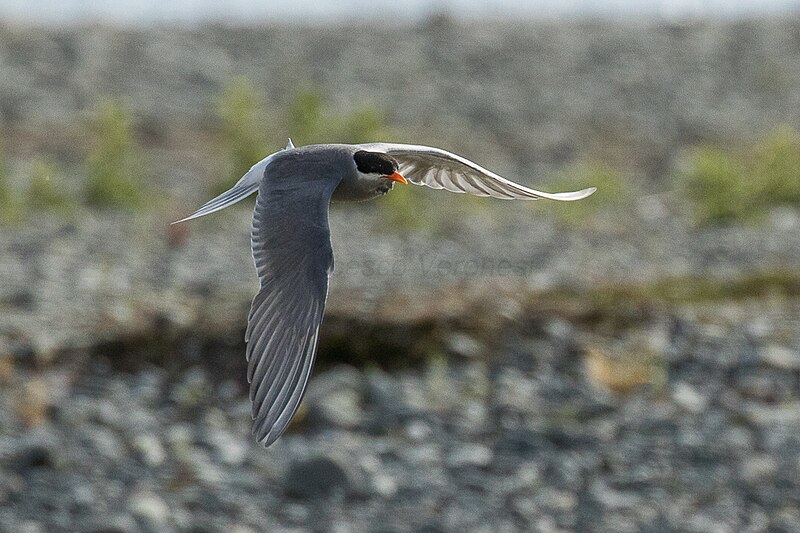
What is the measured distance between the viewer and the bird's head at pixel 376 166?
4.63 metres

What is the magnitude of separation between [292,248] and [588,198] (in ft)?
22.4

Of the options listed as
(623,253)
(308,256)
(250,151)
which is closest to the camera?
(308,256)

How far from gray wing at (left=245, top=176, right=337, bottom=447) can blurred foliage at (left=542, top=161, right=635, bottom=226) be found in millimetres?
6277

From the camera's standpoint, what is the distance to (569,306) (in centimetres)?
759

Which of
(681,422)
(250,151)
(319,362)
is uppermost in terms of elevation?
(250,151)

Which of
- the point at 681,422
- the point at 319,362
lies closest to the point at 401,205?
the point at 319,362

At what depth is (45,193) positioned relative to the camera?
11.0m

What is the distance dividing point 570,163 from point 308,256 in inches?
423

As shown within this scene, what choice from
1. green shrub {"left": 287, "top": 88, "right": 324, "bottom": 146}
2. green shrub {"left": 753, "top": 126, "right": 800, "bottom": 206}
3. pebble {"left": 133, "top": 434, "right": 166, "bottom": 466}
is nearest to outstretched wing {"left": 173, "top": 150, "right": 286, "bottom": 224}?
pebble {"left": 133, "top": 434, "right": 166, "bottom": 466}

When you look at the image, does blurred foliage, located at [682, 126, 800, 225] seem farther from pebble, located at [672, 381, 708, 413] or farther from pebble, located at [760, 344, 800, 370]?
pebble, located at [672, 381, 708, 413]

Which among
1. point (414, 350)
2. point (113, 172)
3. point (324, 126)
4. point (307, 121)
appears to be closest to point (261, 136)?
point (307, 121)

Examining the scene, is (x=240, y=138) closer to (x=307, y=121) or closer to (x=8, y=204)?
(x=307, y=121)

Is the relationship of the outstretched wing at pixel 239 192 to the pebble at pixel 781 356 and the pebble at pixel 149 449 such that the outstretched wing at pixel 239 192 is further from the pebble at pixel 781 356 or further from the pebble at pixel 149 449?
the pebble at pixel 781 356

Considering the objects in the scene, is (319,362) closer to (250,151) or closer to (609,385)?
(609,385)
